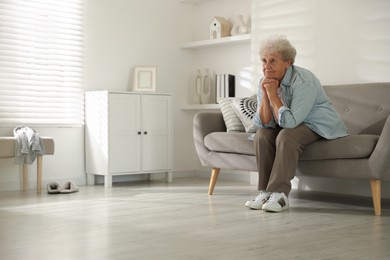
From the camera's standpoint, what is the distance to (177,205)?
3744 mm

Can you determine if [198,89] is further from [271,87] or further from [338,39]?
[271,87]

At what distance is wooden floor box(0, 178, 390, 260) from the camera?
2.33 metres

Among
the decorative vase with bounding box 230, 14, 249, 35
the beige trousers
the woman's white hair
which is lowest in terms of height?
the beige trousers

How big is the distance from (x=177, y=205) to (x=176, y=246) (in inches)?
51.7

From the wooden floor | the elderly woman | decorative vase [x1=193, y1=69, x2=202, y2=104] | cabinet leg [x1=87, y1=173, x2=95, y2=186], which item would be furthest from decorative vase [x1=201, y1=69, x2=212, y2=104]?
the elderly woman

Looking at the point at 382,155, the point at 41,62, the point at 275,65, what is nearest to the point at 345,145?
the point at 382,155

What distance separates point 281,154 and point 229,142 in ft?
2.22

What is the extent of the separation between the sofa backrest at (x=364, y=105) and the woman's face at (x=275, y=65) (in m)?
0.73

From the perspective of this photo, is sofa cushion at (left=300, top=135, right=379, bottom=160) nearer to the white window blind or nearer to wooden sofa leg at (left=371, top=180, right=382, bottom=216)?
wooden sofa leg at (left=371, top=180, right=382, bottom=216)

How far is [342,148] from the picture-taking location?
135 inches

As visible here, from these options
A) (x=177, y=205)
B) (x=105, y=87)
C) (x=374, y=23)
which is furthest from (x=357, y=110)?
(x=105, y=87)

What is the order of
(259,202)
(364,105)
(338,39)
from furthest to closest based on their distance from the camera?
(338,39) < (364,105) < (259,202)

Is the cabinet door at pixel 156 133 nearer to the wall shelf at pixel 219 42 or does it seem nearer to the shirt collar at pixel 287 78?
the wall shelf at pixel 219 42

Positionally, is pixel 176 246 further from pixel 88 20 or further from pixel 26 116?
pixel 88 20
